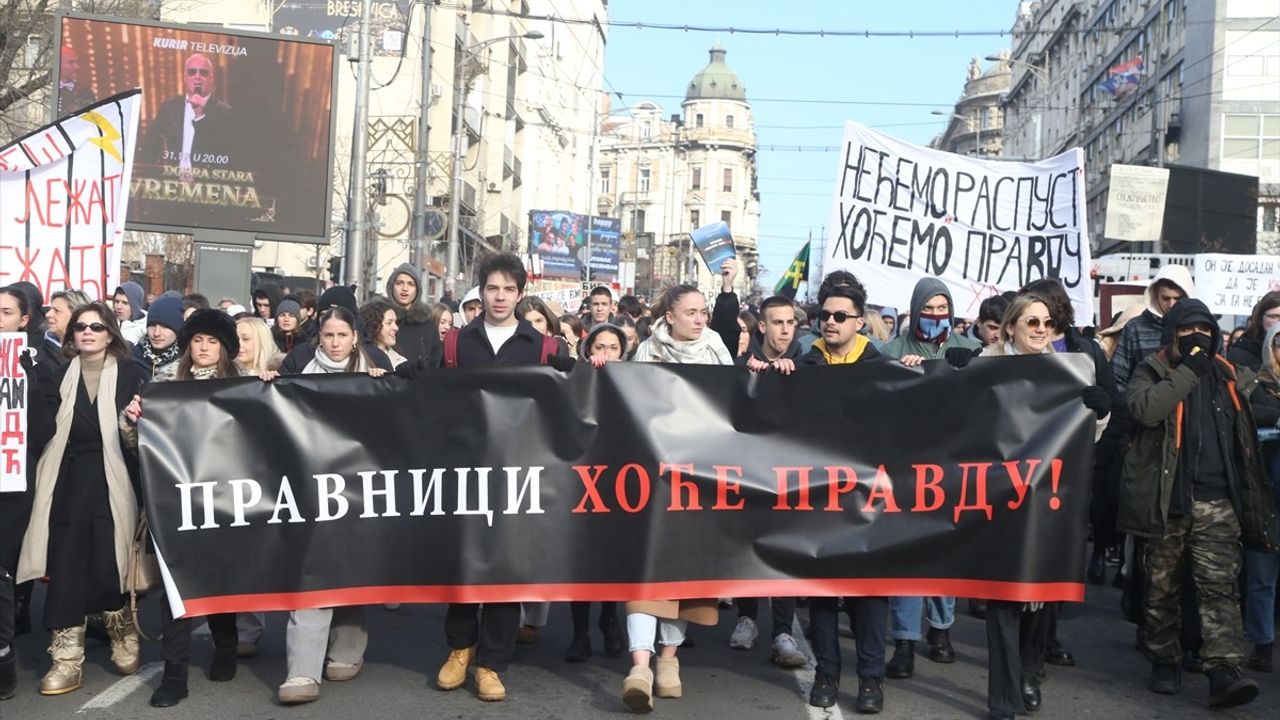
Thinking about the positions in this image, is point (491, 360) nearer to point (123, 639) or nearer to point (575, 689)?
point (575, 689)

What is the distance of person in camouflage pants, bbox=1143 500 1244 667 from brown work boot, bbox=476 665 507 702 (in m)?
2.99

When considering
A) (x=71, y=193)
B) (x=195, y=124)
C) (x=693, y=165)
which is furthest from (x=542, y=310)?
(x=693, y=165)

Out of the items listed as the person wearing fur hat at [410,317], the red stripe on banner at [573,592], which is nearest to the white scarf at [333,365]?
the red stripe on banner at [573,592]

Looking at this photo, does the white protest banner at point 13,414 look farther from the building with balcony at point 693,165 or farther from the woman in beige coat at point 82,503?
the building with balcony at point 693,165

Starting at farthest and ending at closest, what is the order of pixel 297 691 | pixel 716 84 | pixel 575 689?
pixel 716 84 < pixel 575 689 < pixel 297 691

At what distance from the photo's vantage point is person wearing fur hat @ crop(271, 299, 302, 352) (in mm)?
10562

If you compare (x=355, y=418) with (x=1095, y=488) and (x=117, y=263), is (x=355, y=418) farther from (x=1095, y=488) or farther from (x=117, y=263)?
(x=1095, y=488)

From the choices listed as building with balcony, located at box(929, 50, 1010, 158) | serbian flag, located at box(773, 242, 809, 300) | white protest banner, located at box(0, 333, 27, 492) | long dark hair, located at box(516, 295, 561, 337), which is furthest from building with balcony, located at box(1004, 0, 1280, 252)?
building with balcony, located at box(929, 50, 1010, 158)

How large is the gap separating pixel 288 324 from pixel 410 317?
844 mm

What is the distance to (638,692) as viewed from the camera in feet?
21.0

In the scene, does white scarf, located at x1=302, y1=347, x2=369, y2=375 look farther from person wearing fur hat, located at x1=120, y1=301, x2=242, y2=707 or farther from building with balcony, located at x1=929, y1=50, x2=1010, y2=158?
building with balcony, located at x1=929, y1=50, x2=1010, y2=158

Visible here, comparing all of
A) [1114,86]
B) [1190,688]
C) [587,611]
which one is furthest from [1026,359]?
[1114,86]

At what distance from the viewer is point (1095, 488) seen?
28.9 feet

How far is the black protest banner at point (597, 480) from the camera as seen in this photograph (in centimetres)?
666
